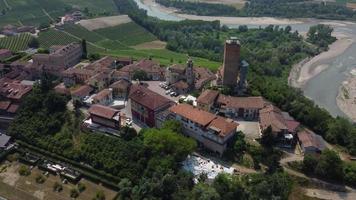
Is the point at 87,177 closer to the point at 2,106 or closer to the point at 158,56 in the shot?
the point at 2,106

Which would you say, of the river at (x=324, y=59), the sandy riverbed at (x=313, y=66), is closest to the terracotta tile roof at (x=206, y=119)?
the river at (x=324, y=59)

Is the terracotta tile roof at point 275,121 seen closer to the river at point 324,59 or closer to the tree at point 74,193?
the tree at point 74,193

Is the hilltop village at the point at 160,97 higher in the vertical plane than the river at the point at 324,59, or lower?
higher

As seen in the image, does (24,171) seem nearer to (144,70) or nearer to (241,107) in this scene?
(144,70)

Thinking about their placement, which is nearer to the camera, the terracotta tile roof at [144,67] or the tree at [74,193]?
the tree at [74,193]

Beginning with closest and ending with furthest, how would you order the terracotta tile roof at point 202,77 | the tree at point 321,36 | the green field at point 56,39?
the terracotta tile roof at point 202,77, the green field at point 56,39, the tree at point 321,36

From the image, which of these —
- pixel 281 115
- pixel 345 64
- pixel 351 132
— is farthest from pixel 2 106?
pixel 345 64

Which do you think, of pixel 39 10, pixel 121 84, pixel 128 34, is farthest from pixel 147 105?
pixel 39 10
